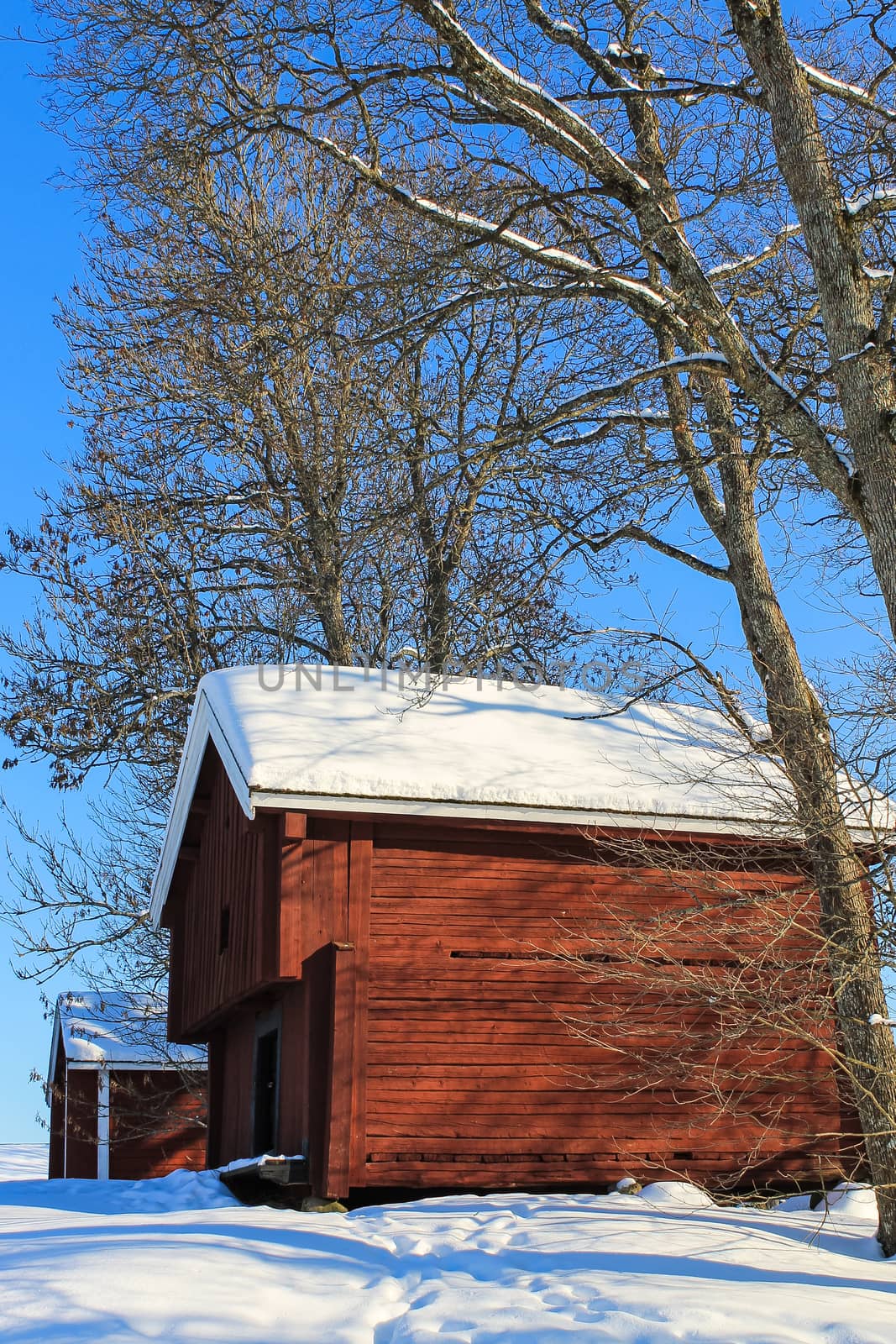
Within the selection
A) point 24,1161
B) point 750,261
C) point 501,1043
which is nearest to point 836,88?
point 750,261

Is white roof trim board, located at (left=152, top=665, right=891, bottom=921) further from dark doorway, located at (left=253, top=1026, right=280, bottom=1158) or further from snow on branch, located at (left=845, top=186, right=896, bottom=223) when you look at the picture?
snow on branch, located at (left=845, top=186, right=896, bottom=223)

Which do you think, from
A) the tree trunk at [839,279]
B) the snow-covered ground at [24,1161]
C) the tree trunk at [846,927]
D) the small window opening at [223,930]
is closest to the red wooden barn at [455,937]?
the tree trunk at [846,927]

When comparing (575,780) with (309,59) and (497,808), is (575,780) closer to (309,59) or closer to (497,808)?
(497,808)

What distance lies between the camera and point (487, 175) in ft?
34.7

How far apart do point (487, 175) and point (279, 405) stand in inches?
314

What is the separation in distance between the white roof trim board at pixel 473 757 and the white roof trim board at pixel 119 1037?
8739 mm

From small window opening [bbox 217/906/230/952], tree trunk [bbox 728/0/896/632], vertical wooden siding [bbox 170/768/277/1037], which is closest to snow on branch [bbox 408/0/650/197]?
tree trunk [bbox 728/0/896/632]

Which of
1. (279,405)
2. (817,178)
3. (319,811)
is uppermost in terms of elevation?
(279,405)

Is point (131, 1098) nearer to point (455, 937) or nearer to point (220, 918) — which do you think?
point (220, 918)

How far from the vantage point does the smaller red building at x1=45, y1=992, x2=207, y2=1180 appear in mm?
19734

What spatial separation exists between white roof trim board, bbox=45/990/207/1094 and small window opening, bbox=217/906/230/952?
820cm

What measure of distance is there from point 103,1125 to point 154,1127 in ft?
2.67

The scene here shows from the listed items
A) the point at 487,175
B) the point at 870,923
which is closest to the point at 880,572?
Answer: the point at 870,923

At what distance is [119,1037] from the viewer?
2092 cm
